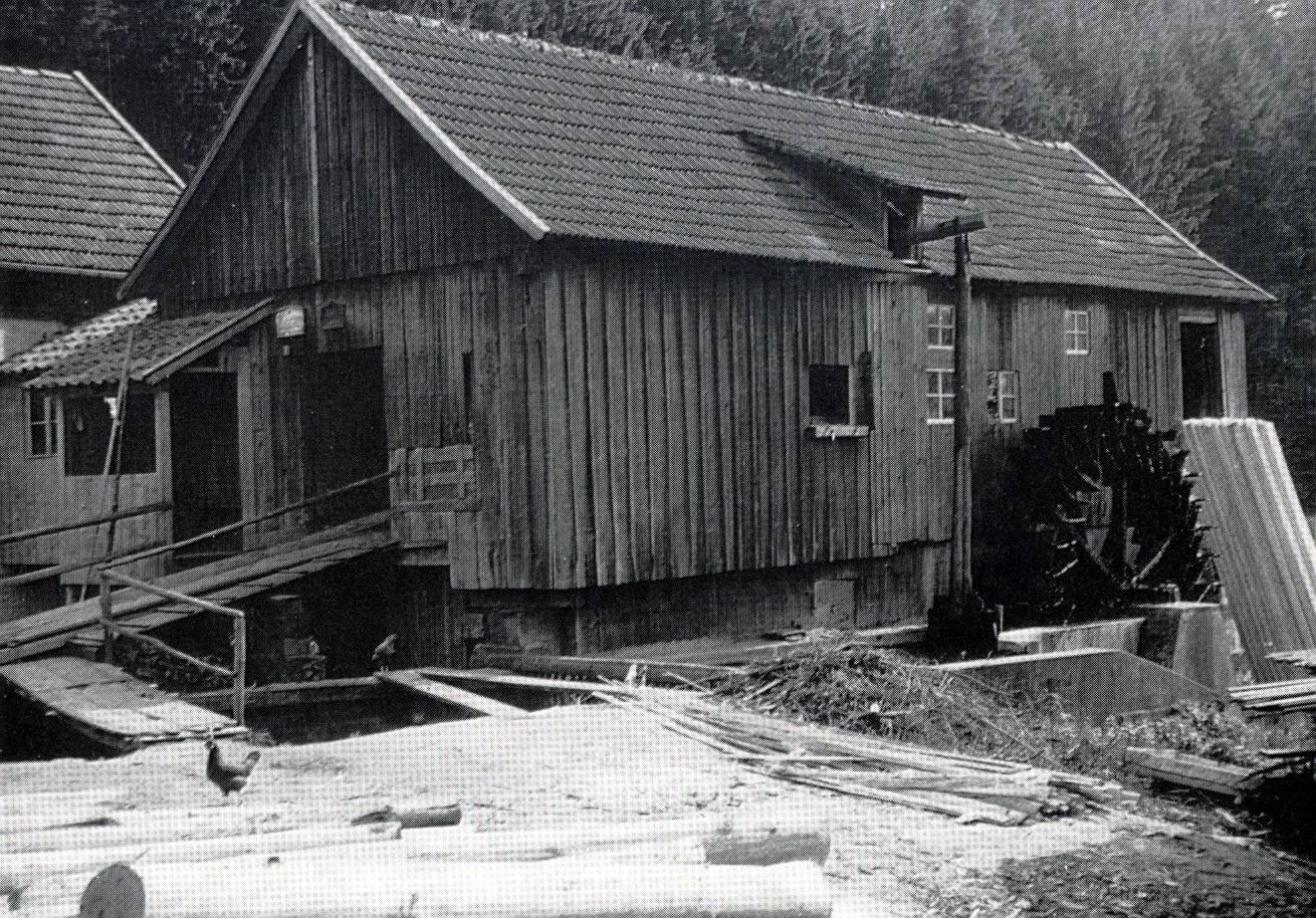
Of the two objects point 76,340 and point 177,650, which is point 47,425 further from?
point 177,650

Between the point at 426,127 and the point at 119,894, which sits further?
the point at 426,127

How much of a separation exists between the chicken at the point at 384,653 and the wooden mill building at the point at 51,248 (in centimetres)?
468

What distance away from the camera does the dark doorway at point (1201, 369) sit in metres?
22.0

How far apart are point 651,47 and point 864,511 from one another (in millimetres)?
17351

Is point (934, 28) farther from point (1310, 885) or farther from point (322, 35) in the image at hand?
point (1310, 885)

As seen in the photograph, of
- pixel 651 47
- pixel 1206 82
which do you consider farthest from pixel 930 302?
pixel 1206 82

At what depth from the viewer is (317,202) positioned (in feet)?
50.0

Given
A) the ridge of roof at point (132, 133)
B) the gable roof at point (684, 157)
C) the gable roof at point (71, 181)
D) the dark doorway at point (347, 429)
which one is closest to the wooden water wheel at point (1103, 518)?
the gable roof at point (684, 157)

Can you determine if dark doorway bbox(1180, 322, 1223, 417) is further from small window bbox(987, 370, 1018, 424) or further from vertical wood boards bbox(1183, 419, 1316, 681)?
small window bbox(987, 370, 1018, 424)

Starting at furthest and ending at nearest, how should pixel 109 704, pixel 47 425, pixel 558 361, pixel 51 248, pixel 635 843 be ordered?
pixel 51 248 → pixel 47 425 → pixel 558 361 → pixel 109 704 → pixel 635 843

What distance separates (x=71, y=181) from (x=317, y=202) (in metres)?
6.91

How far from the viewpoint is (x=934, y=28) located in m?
36.5

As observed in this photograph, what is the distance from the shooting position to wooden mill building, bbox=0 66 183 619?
1802cm

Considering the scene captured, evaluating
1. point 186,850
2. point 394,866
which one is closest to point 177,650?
point 186,850
